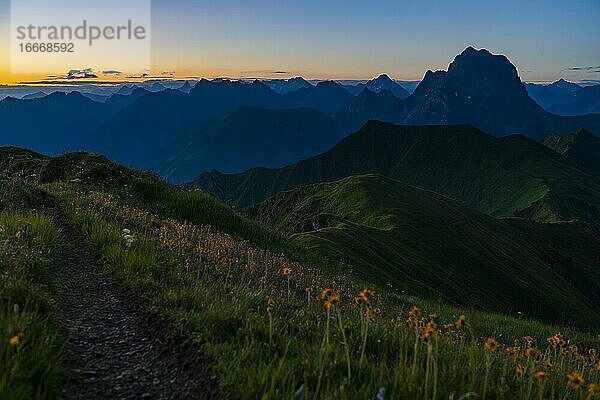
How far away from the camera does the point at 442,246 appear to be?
75312 millimetres

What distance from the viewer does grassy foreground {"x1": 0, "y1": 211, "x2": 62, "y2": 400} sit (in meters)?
4.14

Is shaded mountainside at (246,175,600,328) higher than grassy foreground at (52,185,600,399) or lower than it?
lower

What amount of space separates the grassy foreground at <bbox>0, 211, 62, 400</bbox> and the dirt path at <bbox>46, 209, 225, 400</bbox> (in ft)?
1.07

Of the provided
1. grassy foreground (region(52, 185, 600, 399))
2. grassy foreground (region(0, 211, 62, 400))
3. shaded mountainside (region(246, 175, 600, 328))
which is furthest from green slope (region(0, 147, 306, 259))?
grassy foreground (region(0, 211, 62, 400))

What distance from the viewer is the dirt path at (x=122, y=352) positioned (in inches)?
192

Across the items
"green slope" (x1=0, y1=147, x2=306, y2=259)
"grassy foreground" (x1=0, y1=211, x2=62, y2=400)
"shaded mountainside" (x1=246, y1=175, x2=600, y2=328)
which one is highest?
"grassy foreground" (x1=0, y1=211, x2=62, y2=400)

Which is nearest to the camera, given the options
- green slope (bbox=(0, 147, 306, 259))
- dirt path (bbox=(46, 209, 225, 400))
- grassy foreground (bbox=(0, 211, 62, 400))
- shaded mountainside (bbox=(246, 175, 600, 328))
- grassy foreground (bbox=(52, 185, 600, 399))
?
grassy foreground (bbox=(0, 211, 62, 400))

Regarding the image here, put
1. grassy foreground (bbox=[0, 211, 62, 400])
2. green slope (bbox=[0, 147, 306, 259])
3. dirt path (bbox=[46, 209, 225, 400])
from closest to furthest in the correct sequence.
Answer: grassy foreground (bbox=[0, 211, 62, 400]) → dirt path (bbox=[46, 209, 225, 400]) → green slope (bbox=[0, 147, 306, 259])

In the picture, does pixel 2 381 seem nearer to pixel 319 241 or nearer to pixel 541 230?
pixel 319 241

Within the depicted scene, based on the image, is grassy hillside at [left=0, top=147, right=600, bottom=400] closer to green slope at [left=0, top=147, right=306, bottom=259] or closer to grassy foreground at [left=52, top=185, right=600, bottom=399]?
grassy foreground at [left=52, top=185, right=600, bottom=399]

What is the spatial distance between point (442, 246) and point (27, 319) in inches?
2938

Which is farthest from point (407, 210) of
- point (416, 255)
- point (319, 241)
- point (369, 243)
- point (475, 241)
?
point (319, 241)

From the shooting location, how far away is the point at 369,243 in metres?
44.3

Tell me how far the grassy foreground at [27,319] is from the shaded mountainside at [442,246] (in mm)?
22196
